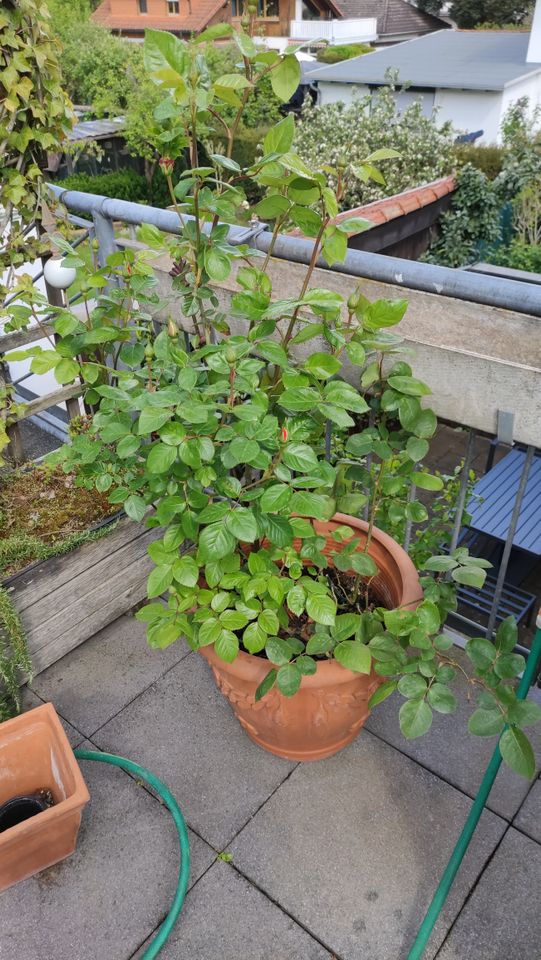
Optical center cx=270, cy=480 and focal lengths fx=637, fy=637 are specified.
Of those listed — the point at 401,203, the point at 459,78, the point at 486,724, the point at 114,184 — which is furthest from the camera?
the point at 114,184

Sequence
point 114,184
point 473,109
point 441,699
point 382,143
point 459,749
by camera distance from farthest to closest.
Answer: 1. point 114,184
2. point 473,109
3. point 382,143
4. point 459,749
5. point 441,699

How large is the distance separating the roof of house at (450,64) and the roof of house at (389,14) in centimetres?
2220

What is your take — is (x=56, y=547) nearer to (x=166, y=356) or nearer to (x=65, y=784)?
(x=65, y=784)

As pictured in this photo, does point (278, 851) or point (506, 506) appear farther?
point (506, 506)

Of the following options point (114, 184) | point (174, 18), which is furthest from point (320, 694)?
point (174, 18)

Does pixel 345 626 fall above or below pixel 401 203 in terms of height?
below

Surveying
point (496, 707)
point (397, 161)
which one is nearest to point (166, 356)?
point (496, 707)

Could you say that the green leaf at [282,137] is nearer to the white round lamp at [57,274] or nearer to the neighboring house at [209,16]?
the white round lamp at [57,274]

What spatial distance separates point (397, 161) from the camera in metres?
9.28

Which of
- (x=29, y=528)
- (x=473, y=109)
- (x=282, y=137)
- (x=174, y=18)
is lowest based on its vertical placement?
(x=29, y=528)

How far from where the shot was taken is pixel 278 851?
6.23 ft

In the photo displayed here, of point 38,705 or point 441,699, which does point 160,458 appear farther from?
point 38,705

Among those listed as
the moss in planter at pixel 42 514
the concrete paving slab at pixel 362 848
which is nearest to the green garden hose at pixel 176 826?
the concrete paving slab at pixel 362 848

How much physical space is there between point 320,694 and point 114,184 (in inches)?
701
